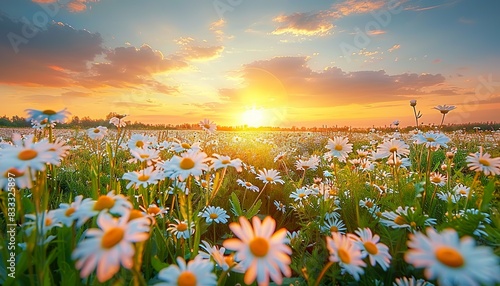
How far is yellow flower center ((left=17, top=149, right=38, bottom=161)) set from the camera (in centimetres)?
102

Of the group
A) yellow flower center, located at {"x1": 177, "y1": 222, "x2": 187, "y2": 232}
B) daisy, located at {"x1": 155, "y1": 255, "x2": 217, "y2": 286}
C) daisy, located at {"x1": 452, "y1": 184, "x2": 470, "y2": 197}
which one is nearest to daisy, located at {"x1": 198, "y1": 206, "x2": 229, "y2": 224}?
yellow flower center, located at {"x1": 177, "y1": 222, "x2": 187, "y2": 232}

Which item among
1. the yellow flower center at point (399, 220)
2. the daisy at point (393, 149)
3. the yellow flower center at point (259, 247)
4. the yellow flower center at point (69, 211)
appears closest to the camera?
the yellow flower center at point (259, 247)

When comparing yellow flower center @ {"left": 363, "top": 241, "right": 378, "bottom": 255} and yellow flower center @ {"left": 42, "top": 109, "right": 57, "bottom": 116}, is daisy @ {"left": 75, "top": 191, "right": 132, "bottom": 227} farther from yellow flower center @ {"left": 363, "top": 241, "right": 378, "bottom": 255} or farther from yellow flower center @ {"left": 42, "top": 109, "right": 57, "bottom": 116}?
yellow flower center @ {"left": 363, "top": 241, "right": 378, "bottom": 255}

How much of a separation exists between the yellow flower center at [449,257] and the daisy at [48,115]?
1.51 meters

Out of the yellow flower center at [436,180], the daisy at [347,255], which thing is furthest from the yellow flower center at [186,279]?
the yellow flower center at [436,180]

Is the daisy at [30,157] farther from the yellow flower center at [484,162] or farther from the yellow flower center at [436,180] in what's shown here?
the yellow flower center at [436,180]

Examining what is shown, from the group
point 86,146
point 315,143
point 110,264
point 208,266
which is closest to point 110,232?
point 110,264

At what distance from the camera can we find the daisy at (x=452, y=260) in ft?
2.36

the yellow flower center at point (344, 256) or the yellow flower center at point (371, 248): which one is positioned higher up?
the yellow flower center at point (344, 256)

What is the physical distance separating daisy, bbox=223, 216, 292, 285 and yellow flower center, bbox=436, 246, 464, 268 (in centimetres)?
35

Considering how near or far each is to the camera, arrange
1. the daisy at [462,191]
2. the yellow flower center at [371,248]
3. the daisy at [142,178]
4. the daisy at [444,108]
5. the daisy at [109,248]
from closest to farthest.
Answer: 1. the daisy at [109,248]
2. the yellow flower center at [371,248]
3. the daisy at [142,178]
4. the daisy at [462,191]
5. the daisy at [444,108]

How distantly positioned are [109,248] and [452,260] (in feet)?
2.61

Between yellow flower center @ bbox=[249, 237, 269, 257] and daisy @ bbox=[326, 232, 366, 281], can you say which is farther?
daisy @ bbox=[326, 232, 366, 281]

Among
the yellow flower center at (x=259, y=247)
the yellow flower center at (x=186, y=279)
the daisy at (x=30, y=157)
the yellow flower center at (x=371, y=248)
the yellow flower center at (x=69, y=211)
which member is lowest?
the yellow flower center at (x=371, y=248)
